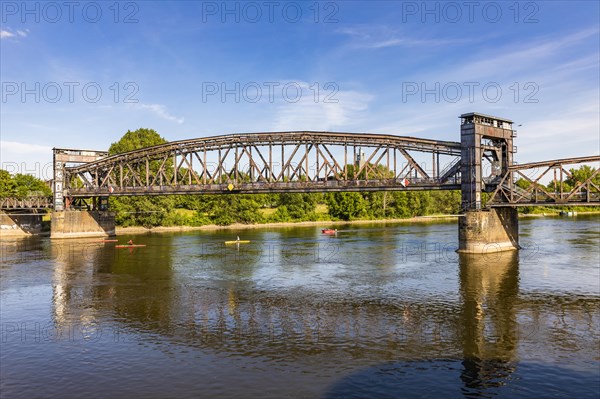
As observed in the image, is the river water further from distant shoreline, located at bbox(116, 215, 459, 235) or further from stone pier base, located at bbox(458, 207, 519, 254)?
distant shoreline, located at bbox(116, 215, 459, 235)

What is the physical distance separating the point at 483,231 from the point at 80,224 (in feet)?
249

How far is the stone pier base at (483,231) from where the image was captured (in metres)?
58.8

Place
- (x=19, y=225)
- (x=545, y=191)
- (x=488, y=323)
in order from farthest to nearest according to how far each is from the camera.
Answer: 1. (x=19, y=225)
2. (x=545, y=191)
3. (x=488, y=323)

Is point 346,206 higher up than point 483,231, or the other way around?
point 346,206

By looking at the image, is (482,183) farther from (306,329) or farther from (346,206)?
(346,206)

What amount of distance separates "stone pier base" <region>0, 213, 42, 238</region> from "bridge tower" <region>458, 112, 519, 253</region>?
86829mm

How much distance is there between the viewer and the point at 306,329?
29094mm

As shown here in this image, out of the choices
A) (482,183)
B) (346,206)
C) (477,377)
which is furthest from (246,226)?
(477,377)

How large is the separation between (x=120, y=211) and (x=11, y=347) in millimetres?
93426

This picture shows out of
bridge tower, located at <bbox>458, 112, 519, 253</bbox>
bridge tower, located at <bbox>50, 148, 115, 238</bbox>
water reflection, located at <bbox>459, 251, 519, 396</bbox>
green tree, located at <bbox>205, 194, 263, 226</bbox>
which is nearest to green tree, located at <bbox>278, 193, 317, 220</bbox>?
green tree, located at <bbox>205, 194, 263, 226</bbox>

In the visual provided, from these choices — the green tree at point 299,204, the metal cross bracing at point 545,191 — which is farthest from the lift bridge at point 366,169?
the green tree at point 299,204

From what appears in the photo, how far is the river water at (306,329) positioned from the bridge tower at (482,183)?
467 centimetres

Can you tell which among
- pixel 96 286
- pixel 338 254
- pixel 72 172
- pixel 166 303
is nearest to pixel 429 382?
pixel 166 303

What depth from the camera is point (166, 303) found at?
120 ft
